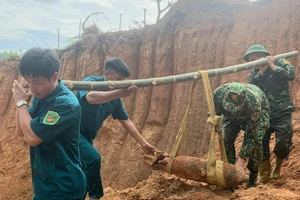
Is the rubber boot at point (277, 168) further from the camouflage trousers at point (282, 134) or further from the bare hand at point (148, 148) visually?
the bare hand at point (148, 148)

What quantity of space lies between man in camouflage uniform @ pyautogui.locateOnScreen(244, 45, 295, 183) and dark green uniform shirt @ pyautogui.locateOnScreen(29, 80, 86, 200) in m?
2.57

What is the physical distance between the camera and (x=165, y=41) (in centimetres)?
984

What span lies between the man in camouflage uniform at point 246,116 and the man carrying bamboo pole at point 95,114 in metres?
0.92

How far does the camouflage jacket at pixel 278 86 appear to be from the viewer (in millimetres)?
4047

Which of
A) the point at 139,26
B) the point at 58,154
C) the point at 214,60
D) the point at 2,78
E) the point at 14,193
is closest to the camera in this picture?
the point at 58,154

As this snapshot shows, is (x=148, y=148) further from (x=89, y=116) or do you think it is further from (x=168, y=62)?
(x=168, y=62)

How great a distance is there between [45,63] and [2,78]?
442 inches

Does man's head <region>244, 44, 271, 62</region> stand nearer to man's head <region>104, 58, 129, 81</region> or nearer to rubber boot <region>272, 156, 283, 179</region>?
rubber boot <region>272, 156, 283, 179</region>

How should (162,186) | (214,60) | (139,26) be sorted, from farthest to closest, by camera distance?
1. (139,26)
2. (214,60)
3. (162,186)

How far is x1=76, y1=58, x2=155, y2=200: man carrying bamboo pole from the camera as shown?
340 centimetres

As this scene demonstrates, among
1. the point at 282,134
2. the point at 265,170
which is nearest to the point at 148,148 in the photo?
the point at 265,170

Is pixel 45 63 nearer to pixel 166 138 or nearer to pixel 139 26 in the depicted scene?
pixel 166 138

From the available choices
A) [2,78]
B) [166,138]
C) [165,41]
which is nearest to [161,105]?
[166,138]

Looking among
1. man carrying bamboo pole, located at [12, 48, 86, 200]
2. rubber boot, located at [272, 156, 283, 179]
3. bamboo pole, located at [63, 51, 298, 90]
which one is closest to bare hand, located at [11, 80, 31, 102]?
man carrying bamboo pole, located at [12, 48, 86, 200]
